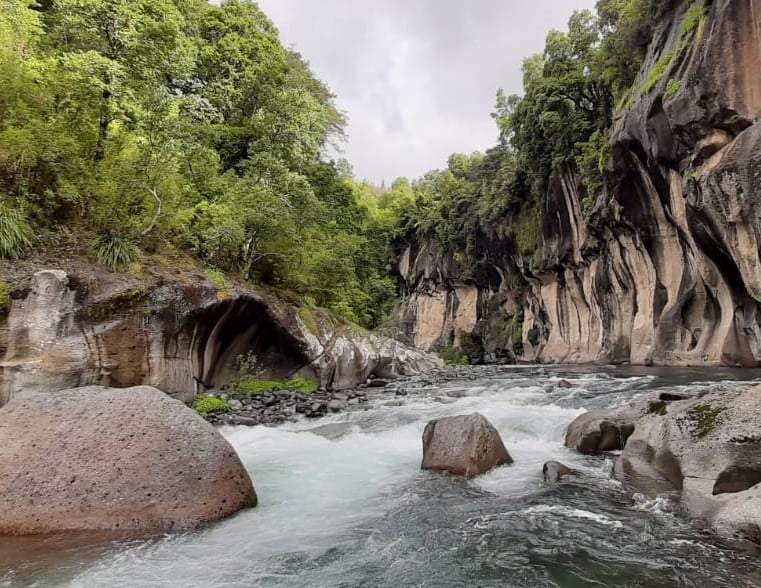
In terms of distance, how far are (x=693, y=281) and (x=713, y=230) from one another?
604 centimetres

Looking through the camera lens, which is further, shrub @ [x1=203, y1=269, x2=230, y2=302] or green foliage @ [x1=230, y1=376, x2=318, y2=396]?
green foliage @ [x1=230, y1=376, x2=318, y2=396]

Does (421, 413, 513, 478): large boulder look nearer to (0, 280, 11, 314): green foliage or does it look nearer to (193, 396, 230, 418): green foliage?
(193, 396, 230, 418): green foliage

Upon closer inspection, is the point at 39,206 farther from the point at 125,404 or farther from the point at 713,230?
the point at 713,230

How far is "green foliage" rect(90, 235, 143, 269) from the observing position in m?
8.91

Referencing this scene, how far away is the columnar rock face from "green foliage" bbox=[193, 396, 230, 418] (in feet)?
0.97

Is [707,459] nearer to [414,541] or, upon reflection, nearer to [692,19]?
[414,541]

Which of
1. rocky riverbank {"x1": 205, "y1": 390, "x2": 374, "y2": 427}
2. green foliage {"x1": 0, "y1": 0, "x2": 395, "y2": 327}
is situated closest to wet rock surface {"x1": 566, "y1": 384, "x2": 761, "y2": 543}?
rocky riverbank {"x1": 205, "y1": 390, "x2": 374, "y2": 427}

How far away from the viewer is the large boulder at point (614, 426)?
663 centimetres

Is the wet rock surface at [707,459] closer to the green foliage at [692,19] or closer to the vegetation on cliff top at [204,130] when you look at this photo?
the vegetation on cliff top at [204,130]

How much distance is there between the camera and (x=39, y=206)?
8.80 metres

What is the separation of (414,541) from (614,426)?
422cm

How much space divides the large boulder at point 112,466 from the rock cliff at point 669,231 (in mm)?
13082

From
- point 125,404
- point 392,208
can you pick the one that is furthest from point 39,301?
point 392,208

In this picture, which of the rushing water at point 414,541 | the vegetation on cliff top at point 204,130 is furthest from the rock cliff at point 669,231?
the rushing water at point 414,541
